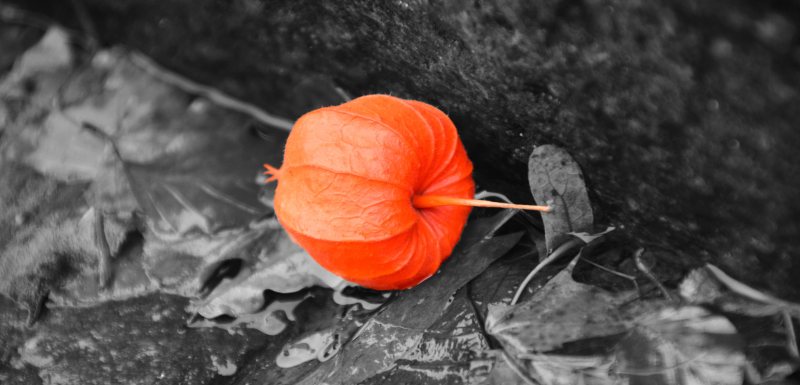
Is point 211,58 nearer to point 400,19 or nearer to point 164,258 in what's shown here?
point 164,258

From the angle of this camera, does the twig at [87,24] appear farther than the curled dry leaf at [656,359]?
Yes

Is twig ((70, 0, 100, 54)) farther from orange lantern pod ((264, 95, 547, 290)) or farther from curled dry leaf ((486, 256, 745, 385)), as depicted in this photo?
curled dry leaf ((486, 256, 745, 385))

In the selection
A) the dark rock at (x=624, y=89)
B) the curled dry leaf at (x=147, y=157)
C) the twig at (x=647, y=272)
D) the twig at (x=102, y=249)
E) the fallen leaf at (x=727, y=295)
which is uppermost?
the dark rock at (x=624, y=89)

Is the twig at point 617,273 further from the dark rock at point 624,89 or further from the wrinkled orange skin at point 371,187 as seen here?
the wrinkled orange skin at point 371,187

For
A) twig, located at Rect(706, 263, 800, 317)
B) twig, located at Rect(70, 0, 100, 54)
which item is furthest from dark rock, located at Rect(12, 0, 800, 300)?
twig, located at Rect(70, 0, 100, 54)

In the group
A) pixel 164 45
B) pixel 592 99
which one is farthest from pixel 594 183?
pixel 164 45

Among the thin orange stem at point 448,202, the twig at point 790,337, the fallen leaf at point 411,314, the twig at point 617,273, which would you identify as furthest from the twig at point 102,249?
the twig at point 790,337

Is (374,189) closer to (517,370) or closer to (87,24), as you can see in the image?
(517,370)
